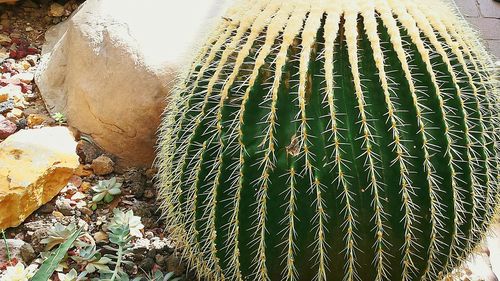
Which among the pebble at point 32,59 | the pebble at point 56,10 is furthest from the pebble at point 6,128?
the pebble at point 56,10

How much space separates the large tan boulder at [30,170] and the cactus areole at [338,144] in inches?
24.9

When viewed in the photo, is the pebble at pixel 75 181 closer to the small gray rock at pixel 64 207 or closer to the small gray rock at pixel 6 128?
the small gray rock at pixel 64 207

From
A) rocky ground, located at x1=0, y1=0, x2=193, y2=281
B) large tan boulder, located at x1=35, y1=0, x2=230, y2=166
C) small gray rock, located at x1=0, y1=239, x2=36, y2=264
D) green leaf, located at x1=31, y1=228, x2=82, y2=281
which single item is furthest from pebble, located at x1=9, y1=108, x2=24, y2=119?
green leaf, located at x1=31, y1=228, x2=82, y2=281

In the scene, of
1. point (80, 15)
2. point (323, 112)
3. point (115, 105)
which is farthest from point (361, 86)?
point (80, 15)

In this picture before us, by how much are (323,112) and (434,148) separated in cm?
28

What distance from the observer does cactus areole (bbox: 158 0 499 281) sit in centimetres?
156

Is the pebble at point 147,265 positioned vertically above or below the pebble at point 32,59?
below

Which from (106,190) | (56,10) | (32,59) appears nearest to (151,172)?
(106,190)

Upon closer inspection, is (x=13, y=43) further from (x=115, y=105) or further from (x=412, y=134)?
(x=412, y=134)

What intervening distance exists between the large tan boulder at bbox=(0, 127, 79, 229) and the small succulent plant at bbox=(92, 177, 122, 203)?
0.11 meters

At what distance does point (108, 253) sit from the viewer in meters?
2.16

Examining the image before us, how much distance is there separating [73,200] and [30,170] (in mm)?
201

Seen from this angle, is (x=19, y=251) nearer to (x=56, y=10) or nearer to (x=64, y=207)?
(x=64, y=207)

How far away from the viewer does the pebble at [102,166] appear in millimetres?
2455
